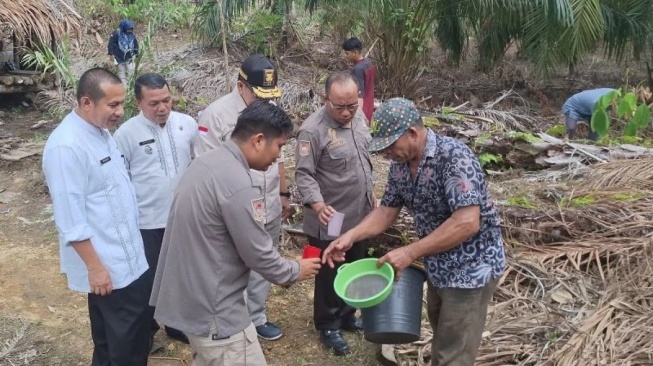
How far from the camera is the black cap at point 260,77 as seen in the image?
11.5 ft

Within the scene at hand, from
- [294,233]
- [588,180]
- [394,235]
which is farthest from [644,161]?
[294,233]

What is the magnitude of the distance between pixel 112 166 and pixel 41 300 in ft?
7.45

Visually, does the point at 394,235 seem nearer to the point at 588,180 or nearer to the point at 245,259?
the point at 588,180

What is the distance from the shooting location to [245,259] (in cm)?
242

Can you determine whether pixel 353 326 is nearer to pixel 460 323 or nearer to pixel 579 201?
pixel 460 323

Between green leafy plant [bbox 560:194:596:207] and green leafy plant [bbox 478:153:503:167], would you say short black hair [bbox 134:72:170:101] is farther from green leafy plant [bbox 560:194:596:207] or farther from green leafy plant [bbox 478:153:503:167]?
green leafy plant [bbox 478:153:503:167]

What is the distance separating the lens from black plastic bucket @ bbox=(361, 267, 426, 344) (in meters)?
3.01

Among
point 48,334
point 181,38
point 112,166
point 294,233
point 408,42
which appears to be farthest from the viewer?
point 181,38

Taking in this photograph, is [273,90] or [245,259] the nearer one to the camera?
[245,259]

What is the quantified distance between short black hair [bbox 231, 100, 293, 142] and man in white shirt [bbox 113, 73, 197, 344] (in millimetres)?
1181

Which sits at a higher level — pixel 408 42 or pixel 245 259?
pixel 245 259

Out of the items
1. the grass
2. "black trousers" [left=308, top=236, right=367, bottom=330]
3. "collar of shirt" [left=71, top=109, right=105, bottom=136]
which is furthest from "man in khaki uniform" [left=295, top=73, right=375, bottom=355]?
the grass

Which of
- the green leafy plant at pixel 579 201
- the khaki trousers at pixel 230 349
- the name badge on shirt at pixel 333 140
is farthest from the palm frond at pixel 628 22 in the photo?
the khaki trousers at pixel 230 349

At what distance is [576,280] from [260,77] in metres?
2.36
